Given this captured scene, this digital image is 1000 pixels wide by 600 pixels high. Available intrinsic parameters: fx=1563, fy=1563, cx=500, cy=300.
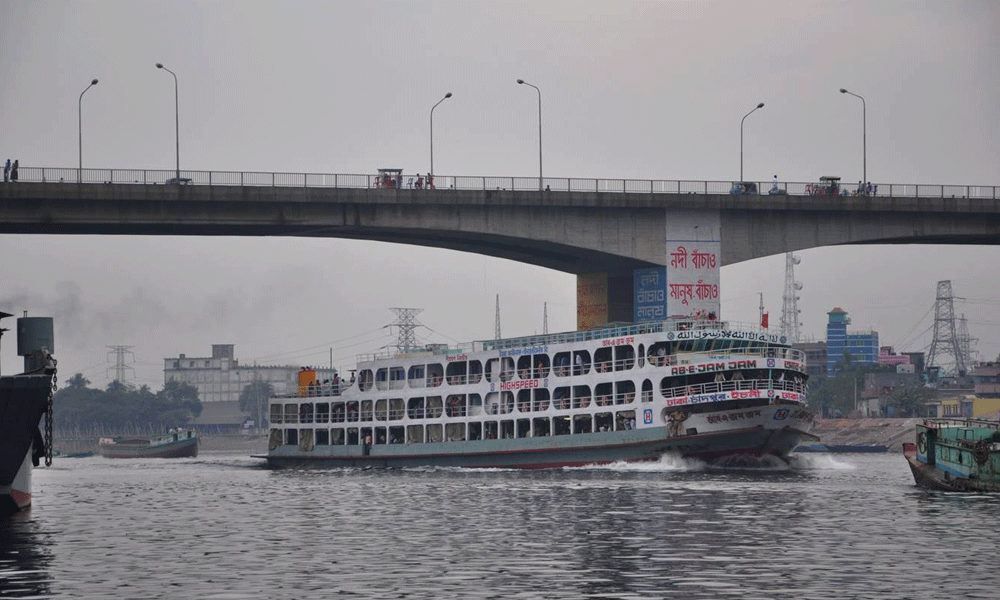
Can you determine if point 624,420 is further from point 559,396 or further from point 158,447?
point 158,447

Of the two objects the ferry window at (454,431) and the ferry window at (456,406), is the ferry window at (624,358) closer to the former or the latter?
the ferry window at (456,406)

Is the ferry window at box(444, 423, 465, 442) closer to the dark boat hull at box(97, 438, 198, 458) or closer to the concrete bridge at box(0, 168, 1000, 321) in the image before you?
the concrete bridge at box(0, 168, 1000, 321)

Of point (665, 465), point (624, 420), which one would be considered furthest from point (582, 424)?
point (665, 465)

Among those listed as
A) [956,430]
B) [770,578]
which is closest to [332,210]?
[956,430]

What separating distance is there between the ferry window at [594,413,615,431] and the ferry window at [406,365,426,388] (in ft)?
43.2

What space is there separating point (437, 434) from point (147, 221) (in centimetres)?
1957

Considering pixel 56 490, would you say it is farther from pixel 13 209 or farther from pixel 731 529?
pixel 731 529

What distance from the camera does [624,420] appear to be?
76.7 m

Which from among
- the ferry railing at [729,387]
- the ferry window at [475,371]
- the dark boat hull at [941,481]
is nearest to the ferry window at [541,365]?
the ferry window at [475,371]

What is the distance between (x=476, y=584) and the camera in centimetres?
3206

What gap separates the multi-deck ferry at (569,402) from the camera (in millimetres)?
73188

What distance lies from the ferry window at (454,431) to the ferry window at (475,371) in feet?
8.73

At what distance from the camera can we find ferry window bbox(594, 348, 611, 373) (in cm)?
A: 7838

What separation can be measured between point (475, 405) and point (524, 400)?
346 centimetres
